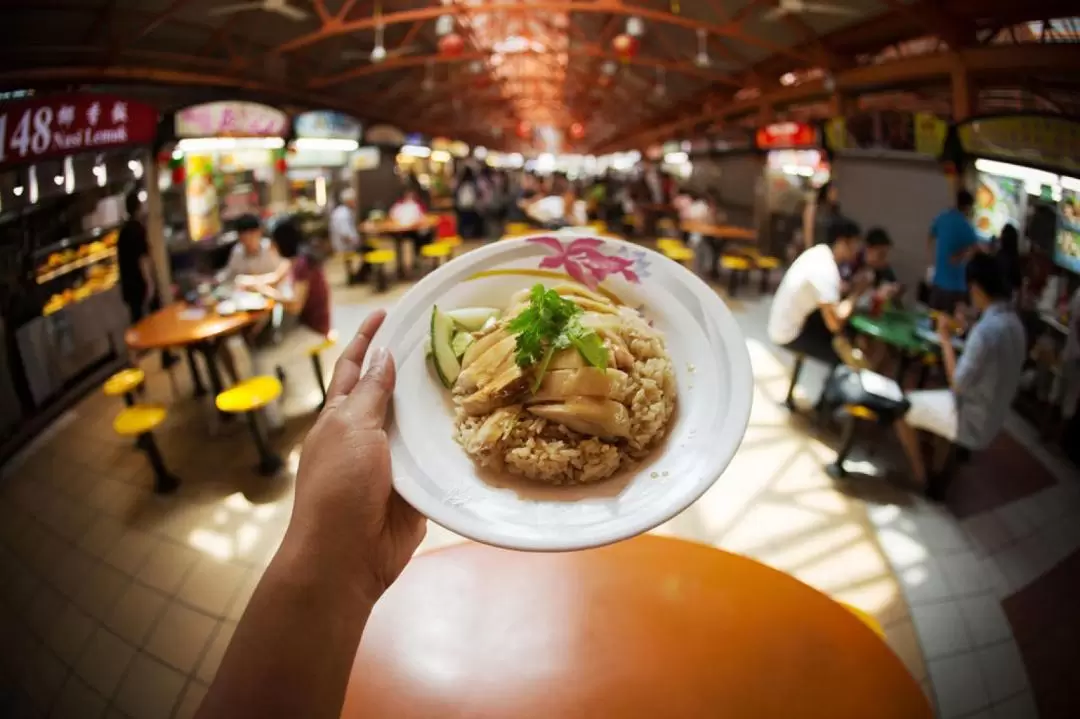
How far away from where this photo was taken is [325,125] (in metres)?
6.95

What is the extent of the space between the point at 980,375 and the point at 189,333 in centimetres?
377

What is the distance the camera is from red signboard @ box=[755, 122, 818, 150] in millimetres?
6176

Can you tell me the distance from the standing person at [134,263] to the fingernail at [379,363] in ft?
3.72

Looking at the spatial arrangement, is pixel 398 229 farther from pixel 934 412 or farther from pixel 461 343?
pixel 461 343

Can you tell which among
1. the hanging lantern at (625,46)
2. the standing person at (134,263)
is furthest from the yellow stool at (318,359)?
the hanging lantern at (625,46)

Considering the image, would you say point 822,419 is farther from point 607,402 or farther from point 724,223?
point 724,223

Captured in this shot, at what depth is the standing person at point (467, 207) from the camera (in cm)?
1315

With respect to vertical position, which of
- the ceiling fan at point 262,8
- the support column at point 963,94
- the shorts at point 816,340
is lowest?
the shorts at point 816,340

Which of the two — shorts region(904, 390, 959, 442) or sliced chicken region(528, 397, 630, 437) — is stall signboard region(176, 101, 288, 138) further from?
shorts region(904, 390, 959, 442)

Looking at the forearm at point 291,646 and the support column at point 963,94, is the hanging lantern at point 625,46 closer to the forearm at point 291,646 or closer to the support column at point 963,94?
the support column at point 963,94

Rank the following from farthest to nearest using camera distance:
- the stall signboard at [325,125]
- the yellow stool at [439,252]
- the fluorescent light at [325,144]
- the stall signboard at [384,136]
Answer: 1. the stall signboard at [384,136]
2. the yellow stool at [439,252]
3. the fluorescent light at [325,144]
4. the stall signboard at [325,125]

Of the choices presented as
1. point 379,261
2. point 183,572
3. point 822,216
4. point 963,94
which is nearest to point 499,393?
point 183,572

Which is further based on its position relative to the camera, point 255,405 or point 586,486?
point 255,405

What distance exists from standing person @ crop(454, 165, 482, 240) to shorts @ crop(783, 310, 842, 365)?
31.7 ft
